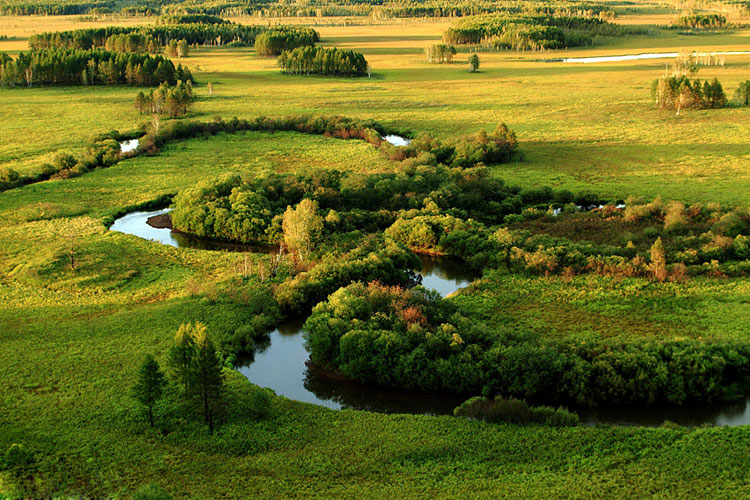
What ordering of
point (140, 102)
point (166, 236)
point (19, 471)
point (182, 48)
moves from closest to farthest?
point (19, 471) < point (166, 236) < point (140, 102) < point (182, 48)

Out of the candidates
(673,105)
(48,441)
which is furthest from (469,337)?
(673,105)

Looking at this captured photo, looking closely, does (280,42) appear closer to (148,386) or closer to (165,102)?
(165,102)

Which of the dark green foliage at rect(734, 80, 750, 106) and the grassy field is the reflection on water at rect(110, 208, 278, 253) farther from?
the dark green foliage at rect(734, 80, 750, 106)

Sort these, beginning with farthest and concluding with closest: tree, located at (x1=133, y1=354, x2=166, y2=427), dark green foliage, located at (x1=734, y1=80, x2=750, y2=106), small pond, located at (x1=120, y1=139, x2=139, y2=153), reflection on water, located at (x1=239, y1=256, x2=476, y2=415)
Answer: dark green foliage, located at (x1=734, y1=80, x2=750, y2=106) → small pond, located at (x1=120, y1=139, x2=139, y2=153) → reflection on water, located at (x1=239, y1=256, x2=476, y2=415) → tree, located at (x1=133, y1=354, x2=166, y2=427)

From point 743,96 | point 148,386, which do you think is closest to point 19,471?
point 148,386

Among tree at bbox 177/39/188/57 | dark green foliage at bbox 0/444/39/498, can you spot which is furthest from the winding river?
tree at bbox 177/39/188/57

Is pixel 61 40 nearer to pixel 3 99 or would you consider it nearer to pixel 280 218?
pixel 3 99

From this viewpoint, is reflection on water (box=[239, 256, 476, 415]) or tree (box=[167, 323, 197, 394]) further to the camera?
reflection on water (box=[239, 256, 476, 415])
